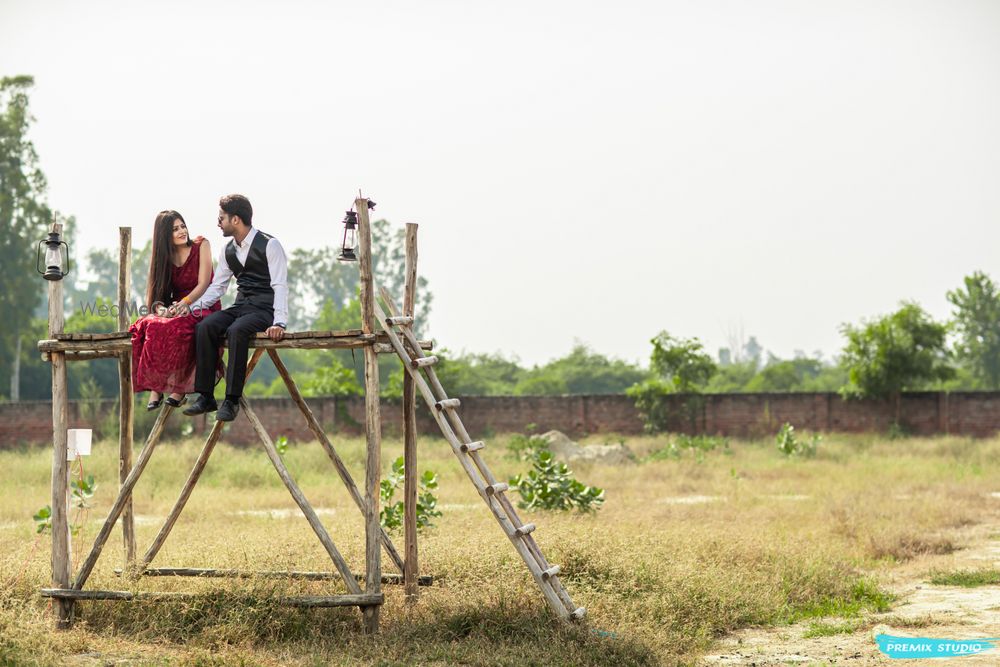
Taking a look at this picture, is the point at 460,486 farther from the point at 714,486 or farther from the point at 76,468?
the point at 76,468

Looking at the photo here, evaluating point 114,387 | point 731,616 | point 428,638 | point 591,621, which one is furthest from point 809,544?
point 114,387

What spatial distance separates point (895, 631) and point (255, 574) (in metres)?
4.36

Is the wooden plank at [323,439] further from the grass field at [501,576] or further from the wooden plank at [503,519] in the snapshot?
the wooden plank at [503,519]

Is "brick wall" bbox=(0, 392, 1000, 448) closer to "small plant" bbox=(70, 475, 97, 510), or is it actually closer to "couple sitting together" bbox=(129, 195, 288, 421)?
"small plant" bbox=(70, 475, 97, 510)

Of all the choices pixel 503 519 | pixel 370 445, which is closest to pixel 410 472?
pixel 370 445

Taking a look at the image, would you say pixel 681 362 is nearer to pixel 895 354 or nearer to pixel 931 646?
pixel 895 354

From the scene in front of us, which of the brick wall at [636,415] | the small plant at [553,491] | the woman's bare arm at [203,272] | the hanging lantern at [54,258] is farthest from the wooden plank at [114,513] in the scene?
the brick wall at [636,415]

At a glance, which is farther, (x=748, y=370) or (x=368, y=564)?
(x=748, y=370)

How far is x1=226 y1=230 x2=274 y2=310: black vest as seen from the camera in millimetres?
7340

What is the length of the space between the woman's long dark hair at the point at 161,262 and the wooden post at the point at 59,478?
0.62 metres

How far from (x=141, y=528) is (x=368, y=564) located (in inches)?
226

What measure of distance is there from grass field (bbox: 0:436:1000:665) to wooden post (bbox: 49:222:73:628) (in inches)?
6.5

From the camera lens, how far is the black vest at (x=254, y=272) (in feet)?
24.1

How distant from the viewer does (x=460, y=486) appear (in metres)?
16.0
